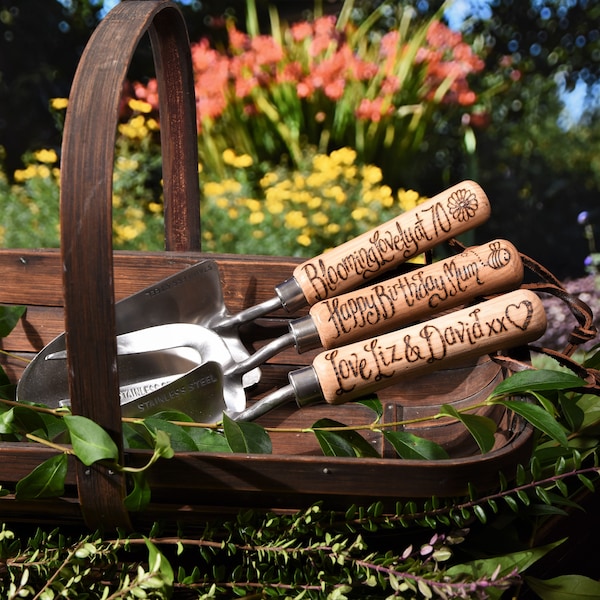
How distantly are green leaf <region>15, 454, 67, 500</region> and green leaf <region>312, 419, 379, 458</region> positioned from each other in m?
0.17

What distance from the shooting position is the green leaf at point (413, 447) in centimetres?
53

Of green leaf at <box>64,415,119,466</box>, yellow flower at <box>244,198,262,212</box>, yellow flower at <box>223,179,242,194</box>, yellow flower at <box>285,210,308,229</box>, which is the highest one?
yellow flower at <box>223,179,242,194</box>

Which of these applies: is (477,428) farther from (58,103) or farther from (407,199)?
(58,103)

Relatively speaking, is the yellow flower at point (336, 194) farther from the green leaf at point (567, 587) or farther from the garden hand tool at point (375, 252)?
the green leaf at point (567, 587)

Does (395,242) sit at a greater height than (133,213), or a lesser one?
lesser

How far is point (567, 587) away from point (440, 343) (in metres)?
0.21

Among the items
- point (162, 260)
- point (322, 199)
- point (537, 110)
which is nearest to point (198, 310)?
point (162, 260)

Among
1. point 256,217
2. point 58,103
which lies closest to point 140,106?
point 58,103

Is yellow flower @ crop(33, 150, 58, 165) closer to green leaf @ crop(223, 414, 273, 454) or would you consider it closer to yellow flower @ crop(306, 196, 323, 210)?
yellow flower @ crop(306, 196, 323, 210)

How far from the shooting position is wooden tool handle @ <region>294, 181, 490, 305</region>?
0.65m

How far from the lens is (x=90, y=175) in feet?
1.47

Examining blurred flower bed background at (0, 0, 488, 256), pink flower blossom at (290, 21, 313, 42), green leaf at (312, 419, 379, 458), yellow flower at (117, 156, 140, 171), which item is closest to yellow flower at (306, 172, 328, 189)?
blurred flower bed background at (0, 0, 488, 256)

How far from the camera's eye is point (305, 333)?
0.66 m

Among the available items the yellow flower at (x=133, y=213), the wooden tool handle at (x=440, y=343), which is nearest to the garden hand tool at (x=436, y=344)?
the wooden tool handle at (x=440, y=343)
